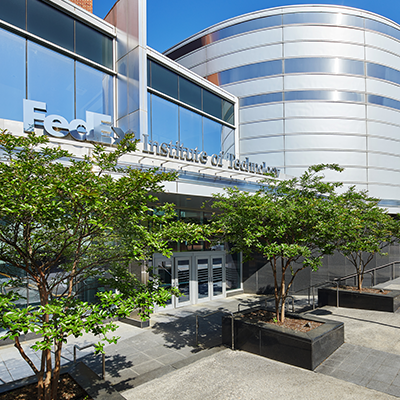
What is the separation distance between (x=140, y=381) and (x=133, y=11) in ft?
49.3

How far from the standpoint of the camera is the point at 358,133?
79.7 feet

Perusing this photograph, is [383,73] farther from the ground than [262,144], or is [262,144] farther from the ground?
[383,73]

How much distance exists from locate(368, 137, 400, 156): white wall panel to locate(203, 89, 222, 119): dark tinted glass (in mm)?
11923

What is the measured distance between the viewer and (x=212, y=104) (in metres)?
21.3

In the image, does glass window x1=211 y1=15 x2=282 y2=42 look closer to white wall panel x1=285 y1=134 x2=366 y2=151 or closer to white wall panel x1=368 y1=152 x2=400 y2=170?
white wall panel x1=285 y1=134 x2=366 y2=151

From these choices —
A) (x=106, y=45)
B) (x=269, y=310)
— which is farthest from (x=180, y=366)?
(x=106, y=45)

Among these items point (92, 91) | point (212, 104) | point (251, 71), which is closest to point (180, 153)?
point (92, 91)

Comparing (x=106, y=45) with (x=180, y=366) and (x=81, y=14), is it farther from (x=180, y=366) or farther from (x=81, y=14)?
(x=180, y=366)

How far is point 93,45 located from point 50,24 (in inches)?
78.5

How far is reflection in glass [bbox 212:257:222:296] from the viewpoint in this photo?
55.8 feet

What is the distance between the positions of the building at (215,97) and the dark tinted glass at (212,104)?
0.25ft

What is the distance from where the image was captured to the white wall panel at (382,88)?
24766mm

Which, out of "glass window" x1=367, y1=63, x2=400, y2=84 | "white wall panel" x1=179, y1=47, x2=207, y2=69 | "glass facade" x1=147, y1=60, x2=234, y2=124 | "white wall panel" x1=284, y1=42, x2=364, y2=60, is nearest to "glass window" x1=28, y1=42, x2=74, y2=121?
"glass facade" x1=147, y1=60, x2=234, y2=124

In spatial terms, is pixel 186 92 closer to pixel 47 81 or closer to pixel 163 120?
pixel 163 120
